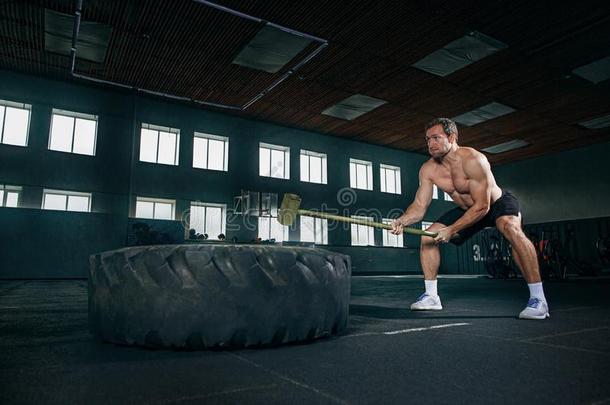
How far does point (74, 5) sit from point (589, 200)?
13.9m

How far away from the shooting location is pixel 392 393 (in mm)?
818

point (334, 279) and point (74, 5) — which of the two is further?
point (74, 5)

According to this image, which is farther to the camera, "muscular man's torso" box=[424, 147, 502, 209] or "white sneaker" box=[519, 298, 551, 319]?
"muscular man's torso" box=[424, 147, 502, 209]

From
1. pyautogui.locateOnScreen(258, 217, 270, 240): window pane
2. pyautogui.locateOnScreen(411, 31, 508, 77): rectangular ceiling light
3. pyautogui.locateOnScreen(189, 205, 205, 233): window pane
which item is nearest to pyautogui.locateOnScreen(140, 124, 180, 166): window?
pyautogui.locateOnScreen(189, 205, 205, 233): window pane

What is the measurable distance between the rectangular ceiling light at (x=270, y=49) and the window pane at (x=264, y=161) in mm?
3177

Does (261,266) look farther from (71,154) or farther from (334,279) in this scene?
(71,154)

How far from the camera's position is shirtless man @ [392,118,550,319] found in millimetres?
2344

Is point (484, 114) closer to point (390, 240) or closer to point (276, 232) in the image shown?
point (390, 240)

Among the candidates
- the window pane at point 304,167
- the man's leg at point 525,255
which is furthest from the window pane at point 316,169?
the man's leg at point 525,255

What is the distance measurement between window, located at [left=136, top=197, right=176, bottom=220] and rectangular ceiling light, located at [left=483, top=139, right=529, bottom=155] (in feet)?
32.3

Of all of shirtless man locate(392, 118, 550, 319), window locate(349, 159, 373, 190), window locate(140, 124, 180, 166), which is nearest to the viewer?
shirtless man locate(392, 118, 550, 319)

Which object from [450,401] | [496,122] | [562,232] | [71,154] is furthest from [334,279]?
[562,232]

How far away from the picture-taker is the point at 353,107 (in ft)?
30.4

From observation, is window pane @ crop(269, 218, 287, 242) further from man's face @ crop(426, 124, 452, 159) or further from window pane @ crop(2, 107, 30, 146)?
man's face @ crop(426, 124, 452, 159)
